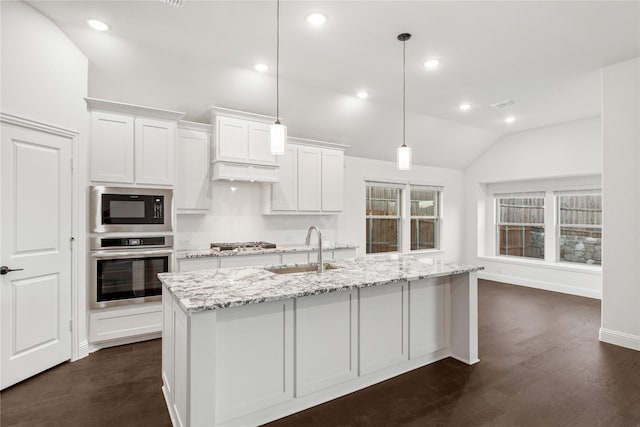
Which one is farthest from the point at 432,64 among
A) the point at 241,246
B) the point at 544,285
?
the point at 544,285

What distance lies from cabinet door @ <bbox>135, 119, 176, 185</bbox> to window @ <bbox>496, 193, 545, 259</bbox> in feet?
21.8

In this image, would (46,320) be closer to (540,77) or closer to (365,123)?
(365,123)

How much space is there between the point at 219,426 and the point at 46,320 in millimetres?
2003

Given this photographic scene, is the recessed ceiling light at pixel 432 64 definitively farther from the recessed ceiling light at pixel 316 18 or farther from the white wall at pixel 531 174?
the white wall at pixel 531 174

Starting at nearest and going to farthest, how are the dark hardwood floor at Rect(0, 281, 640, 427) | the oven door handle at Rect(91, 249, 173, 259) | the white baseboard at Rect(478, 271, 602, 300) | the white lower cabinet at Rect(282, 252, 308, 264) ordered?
the dark hardwood floor at Rect(0, 281, 640, 427)
the oven door handle at Rect(91, 249, 173, 259)
the white lower cabinet at Rect(282, 252, 308, 264)
the white baseboard at Rect(478, 271, 602, 300)

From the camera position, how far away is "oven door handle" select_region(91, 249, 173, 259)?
3385mm

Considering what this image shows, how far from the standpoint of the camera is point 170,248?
12.3 ft

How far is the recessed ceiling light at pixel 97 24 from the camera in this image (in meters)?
2.93

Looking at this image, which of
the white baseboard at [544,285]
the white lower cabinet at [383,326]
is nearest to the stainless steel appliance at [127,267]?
the white lower cabinet at [383,326]

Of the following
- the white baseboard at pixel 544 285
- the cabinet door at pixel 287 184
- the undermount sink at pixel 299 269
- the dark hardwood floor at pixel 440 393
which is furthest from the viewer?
the white baseboard at pixel 544 285

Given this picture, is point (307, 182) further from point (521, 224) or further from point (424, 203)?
point (521, 224)

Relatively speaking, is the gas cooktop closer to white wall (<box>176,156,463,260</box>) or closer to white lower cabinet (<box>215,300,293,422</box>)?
white wall (<box>176,156,463,260</box>)

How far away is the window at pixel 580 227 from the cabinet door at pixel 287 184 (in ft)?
16.7

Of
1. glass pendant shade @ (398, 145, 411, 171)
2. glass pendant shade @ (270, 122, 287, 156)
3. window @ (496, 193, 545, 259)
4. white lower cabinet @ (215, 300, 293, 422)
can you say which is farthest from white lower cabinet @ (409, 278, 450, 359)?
window @ (496, 193, 545, 259)
